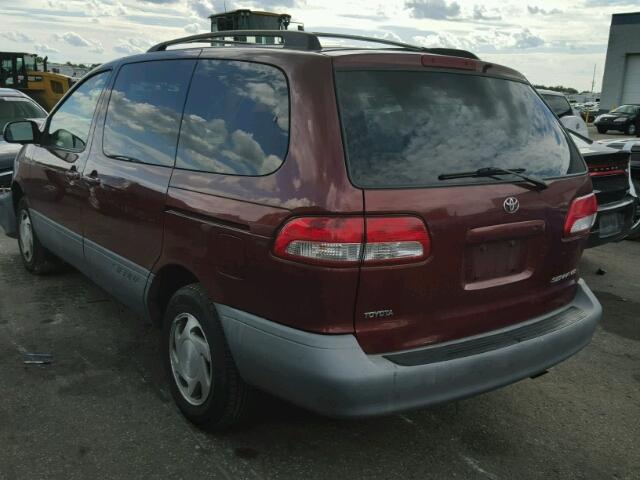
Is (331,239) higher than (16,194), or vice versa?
(331,239)

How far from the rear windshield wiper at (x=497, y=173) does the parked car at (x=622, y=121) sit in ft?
96.7

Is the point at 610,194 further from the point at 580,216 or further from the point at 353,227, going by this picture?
the point at 353,227

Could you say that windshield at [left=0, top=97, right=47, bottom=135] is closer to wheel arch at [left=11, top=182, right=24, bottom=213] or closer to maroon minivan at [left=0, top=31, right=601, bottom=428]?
wheel arch at [left=11, top=182, right=24, bottom=213]

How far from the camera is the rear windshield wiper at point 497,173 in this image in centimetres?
253

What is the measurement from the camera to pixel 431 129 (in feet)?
8.41

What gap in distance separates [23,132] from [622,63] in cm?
4585

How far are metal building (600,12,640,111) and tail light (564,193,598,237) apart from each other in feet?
146

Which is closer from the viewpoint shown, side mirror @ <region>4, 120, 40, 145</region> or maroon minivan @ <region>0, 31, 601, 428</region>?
maroon minivan @ <region>0, 31, 601, 428</region>

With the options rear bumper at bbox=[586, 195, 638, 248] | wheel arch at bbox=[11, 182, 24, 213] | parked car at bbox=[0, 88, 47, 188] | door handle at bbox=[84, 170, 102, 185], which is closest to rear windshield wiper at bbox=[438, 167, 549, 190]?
door handle at bbox=[84, 170, 102, 185]

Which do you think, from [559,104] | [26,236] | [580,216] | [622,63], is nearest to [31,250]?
[26,236]

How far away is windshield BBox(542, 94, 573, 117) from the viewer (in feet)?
36.5

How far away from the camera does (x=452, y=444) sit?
299cm

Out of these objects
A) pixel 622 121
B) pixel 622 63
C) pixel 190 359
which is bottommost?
pixel 622 121

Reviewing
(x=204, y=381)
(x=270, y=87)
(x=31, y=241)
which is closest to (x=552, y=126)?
(x=270, y=87)
